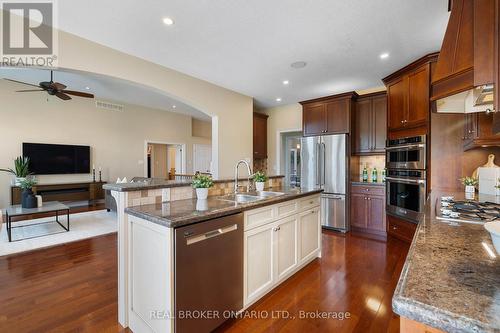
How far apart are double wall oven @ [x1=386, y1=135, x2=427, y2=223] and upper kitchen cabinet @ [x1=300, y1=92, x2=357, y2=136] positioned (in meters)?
0.95

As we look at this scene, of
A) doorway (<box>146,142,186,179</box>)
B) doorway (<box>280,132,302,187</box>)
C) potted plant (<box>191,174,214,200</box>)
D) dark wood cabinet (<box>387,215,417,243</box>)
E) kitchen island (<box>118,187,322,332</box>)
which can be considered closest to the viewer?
kitchen island (<box>118,187,322,332</box>)

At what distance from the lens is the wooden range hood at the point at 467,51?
2.22 ft

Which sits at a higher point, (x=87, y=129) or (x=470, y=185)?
(x=87, y=129)

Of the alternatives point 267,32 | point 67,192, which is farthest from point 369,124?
point 67,192

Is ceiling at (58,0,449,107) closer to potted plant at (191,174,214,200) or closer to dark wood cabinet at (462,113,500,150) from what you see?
dark wood cabinet at (462,113,500,150)

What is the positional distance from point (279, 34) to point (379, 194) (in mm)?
3103

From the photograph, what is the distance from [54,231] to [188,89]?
335 cm

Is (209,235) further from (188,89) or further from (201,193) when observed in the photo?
(188,89)

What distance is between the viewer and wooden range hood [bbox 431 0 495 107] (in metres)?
0.68

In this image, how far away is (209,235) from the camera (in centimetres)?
159

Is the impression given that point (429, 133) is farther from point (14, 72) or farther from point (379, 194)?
point (14, 72)

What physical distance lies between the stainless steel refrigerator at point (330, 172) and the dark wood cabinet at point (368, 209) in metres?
0.17

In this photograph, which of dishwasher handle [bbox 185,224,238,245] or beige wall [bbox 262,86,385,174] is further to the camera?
beige wall [bbox 262,86,385,174]

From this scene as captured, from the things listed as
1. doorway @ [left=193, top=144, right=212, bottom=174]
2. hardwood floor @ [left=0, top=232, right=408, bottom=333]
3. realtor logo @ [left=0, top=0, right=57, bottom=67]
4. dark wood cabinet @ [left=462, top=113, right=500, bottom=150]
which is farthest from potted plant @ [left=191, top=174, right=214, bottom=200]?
doorway @ [left=193, top=144, right=212, bottom=174]
